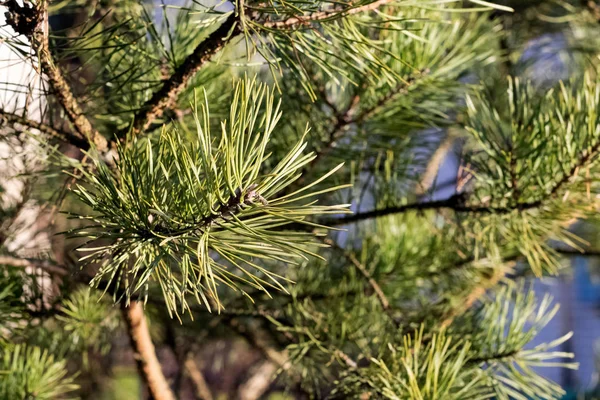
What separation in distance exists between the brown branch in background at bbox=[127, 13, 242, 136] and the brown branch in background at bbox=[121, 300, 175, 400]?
119mm

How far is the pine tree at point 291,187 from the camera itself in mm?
277

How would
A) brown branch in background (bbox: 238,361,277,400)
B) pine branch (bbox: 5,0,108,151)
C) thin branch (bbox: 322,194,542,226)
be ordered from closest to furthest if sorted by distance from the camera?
1. pine branch (bbox: 5,0,108,151)
2. thin branch (bbox: 322,194,542,226)
3. brown branch in background (bbox: 238,361,277,400)

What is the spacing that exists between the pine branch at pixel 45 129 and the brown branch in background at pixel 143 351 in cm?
11

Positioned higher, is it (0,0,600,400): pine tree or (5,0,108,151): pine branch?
(5,0,108,151): pine branch

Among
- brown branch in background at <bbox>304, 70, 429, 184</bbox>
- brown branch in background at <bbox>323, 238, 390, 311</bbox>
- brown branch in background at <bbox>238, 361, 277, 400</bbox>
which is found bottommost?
brown branch in background at <bbox>238, 361, 277, 400</bbox>

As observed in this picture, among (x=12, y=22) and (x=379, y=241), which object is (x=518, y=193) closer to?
(x=379, y=241)

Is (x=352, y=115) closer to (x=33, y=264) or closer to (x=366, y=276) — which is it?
(x=366, y=276)

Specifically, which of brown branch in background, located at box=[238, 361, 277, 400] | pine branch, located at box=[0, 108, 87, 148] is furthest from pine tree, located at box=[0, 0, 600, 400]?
brown branch in background, located at box=[238, 361, 277, 400]

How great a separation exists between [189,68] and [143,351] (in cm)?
21

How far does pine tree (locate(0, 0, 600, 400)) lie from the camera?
0.28 metres

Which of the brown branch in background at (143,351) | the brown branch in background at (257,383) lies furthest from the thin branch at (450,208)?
the brown branch in background at (257,383)

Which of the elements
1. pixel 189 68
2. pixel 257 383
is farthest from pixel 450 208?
pixel 257 383

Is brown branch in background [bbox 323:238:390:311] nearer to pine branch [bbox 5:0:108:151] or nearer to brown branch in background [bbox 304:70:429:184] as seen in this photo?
brown branch in background [bbox 304:70:429:184]

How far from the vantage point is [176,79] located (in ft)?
1.04
